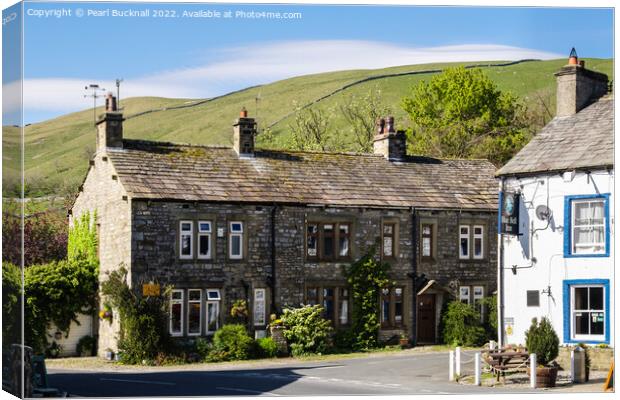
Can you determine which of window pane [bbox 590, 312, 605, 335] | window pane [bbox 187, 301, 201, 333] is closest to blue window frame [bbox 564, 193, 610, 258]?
window pane [bbox 590, 312, 605, 335]

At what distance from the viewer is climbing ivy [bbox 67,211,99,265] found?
38094 millimetres

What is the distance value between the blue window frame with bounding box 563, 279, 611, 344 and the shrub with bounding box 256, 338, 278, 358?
10750mm

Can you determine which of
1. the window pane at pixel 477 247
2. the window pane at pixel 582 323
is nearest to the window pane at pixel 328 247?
the window pane at pixel 477 247

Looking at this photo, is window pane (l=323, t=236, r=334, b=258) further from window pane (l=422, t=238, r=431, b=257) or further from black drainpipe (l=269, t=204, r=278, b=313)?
window pane (l=422, t=238, r=431, b=257)

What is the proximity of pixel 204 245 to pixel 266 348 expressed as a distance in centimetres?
389

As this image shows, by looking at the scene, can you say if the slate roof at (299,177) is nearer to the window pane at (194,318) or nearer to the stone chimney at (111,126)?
the stone chimney at (111,126)

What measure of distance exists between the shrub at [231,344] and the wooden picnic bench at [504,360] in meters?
10.0

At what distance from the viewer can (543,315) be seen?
2945cm

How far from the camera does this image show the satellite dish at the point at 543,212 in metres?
29.6

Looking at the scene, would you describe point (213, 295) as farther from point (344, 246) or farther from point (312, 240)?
point (344, 246)

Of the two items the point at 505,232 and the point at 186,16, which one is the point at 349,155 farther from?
the point at 186,16

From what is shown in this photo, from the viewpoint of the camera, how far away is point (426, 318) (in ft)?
132

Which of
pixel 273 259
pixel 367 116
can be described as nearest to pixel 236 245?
pixel 273 259

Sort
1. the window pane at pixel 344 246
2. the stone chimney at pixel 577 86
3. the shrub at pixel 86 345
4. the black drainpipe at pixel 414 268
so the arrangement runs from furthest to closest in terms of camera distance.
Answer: the black drainpipe at pixel 414 268 → the window pane at pixel 344 246 → the shrub at pixel 86 345 → the stone chimney at pixel 577 86
